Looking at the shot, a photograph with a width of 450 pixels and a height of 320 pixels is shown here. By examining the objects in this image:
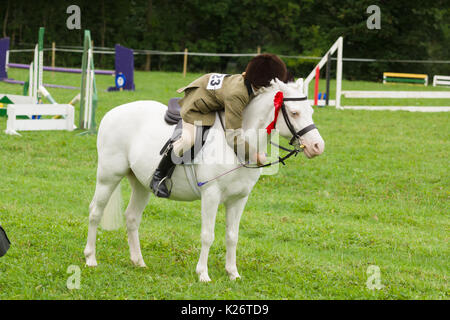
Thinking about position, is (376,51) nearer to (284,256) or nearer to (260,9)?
(260,9)

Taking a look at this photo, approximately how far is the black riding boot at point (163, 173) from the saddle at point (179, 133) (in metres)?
0.09

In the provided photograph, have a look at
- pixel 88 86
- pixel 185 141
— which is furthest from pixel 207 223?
pixel 88 86

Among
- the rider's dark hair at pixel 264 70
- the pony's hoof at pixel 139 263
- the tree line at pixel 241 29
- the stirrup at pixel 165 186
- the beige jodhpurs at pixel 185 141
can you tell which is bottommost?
the pony's hoof at pixel 139 263

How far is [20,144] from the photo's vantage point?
11906mm

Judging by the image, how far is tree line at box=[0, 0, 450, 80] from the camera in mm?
35562

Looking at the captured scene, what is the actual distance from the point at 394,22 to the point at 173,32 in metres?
14.1

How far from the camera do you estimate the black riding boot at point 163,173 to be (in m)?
5.22

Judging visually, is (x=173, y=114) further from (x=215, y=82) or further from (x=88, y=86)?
(x=88, y=86)

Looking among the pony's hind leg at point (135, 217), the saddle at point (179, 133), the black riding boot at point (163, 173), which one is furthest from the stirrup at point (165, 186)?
the pony's hind leg at point (135, 217)

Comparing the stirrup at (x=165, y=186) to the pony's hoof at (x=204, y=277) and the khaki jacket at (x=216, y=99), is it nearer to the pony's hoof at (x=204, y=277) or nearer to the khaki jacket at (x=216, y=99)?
the khaki jacket at (x=216, y=99)

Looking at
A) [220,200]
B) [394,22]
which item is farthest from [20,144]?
[394,22]

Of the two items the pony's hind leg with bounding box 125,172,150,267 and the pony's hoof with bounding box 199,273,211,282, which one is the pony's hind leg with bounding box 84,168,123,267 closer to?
the pony's hind leg with bounding box 125,172,150,267

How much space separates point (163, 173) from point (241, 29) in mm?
33843

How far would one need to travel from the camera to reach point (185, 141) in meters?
5.04
